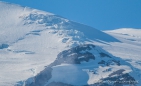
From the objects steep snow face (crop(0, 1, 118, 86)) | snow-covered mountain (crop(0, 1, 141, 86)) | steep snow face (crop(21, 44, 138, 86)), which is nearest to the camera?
steep snow face (crop(21, 44, 138, 86))

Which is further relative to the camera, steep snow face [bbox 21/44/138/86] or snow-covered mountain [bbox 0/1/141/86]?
snow-covered mountain [bbox 0/1/141/86]

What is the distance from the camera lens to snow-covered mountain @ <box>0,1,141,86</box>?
9956 cm

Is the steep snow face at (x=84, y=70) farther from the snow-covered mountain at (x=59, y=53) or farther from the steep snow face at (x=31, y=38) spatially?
the steep snow face at (x=31, y=38)

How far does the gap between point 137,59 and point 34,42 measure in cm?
3658

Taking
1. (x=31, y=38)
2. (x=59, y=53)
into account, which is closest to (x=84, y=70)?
(x=59, y=53)

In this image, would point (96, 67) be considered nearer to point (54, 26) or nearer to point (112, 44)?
point (112, 44)


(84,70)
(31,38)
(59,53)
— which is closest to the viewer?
(84,70)

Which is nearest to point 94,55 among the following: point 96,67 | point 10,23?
point 96,67

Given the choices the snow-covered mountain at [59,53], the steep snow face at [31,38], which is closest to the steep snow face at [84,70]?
the snow-covered mountain at [59,53]

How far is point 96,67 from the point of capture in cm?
10544

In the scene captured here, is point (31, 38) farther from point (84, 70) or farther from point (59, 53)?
point (84, 70)

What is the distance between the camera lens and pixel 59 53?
11612 cm

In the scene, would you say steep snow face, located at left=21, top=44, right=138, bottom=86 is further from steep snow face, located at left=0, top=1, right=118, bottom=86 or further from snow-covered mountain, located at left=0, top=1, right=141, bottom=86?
steep snow face, located at left=0, top=1, right=118, bottom=86

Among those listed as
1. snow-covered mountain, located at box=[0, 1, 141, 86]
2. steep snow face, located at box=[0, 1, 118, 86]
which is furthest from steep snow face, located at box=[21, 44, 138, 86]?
steep snow face, located at box=[0, 1, 118, 86]
